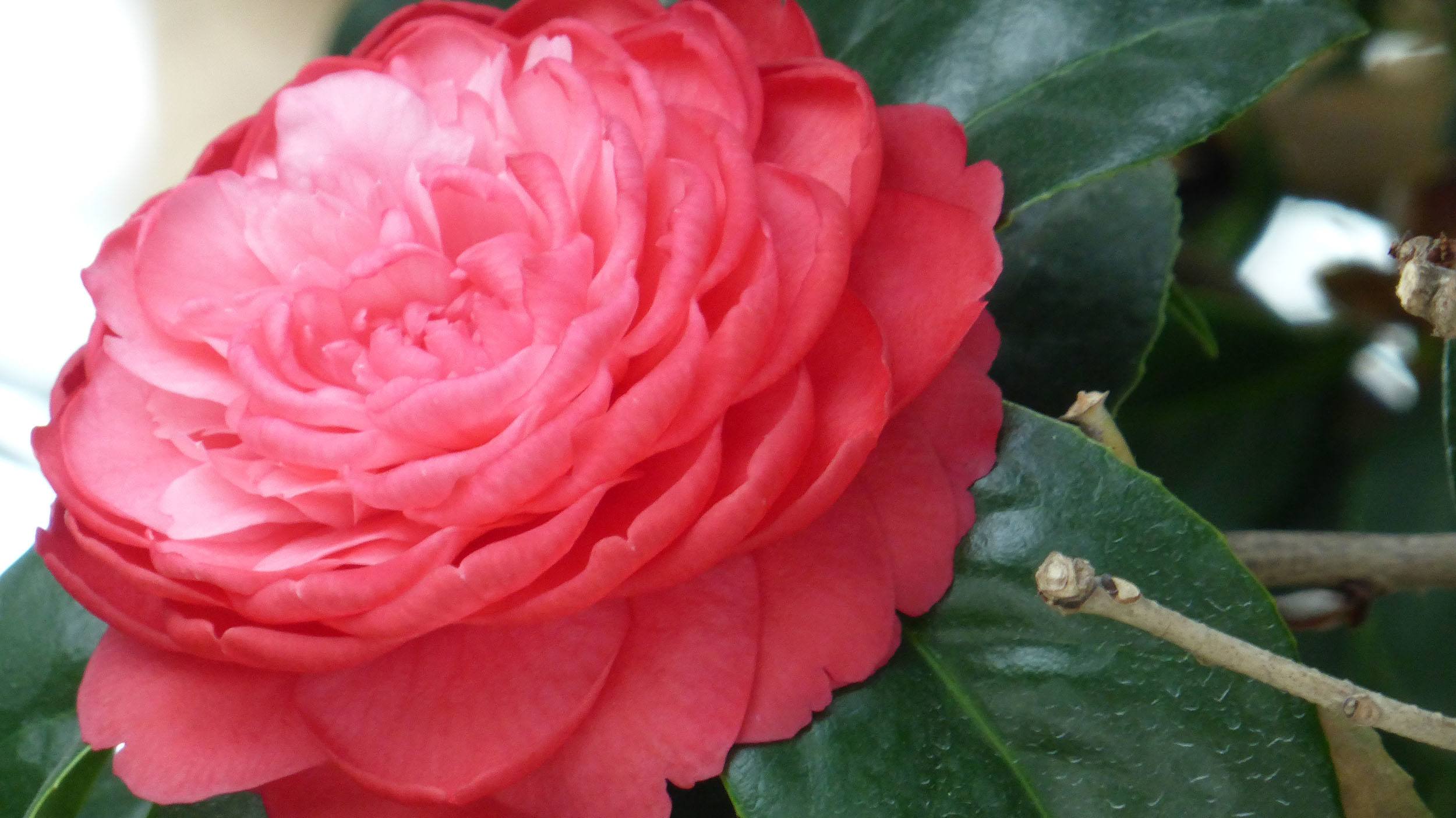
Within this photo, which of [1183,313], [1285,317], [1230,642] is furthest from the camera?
[1285,317]

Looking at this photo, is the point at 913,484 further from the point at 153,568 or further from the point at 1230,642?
the point at 153,568

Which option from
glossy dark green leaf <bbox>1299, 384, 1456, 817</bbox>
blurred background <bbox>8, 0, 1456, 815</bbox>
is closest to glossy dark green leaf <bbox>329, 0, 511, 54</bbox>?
blurred background <bbox>8, 0, 1456, 815</bbox>

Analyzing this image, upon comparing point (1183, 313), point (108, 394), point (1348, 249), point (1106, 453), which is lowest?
point (1348, 249)

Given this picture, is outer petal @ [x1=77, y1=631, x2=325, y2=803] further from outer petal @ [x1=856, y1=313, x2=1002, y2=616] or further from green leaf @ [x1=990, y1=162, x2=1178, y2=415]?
green leaf @ [x1=990, y1=162, x2=1178, y2=415]

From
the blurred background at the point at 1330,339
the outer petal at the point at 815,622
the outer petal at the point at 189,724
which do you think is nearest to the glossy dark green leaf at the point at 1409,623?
the blurred background at the point at 1330,339

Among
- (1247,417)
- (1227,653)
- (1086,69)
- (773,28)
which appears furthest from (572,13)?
(1247,417)

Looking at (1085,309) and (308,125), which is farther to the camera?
(1085,309)

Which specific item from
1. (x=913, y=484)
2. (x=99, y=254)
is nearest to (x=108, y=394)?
(x=99, y=254)
